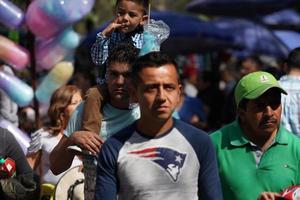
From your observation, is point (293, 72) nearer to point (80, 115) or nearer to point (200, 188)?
point (80, 115)

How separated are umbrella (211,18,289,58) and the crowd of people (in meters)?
14.5

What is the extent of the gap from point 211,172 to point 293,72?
3.96 m

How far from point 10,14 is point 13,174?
346cm

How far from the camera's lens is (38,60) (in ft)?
31.6

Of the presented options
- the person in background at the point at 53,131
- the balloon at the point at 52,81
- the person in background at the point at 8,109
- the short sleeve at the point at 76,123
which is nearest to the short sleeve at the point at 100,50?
the short sleeve at the point at 76,123

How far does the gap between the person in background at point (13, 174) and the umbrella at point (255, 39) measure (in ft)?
46.7

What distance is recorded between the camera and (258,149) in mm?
5500

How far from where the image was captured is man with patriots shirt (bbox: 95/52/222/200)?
15.3 feet

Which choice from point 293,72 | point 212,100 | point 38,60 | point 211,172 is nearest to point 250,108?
point 211,172

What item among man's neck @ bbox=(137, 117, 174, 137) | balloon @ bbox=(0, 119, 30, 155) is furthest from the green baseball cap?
balloon @ bbox=(0, 119, 30, 155)

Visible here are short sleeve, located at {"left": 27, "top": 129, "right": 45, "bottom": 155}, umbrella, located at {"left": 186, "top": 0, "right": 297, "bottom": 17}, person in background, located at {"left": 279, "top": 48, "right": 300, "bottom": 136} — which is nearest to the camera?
short sleeve, located at {"left": 27, "top": 129, "right": 45, "bottom": 155}

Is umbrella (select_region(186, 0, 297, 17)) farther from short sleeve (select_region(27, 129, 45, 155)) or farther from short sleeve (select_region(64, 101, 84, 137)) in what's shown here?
short sleeve (select_region(64, 101, 84, 137))

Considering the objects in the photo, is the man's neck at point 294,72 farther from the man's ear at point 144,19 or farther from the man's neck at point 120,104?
the man's neck at point 120,104

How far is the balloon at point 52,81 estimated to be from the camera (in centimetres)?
952
